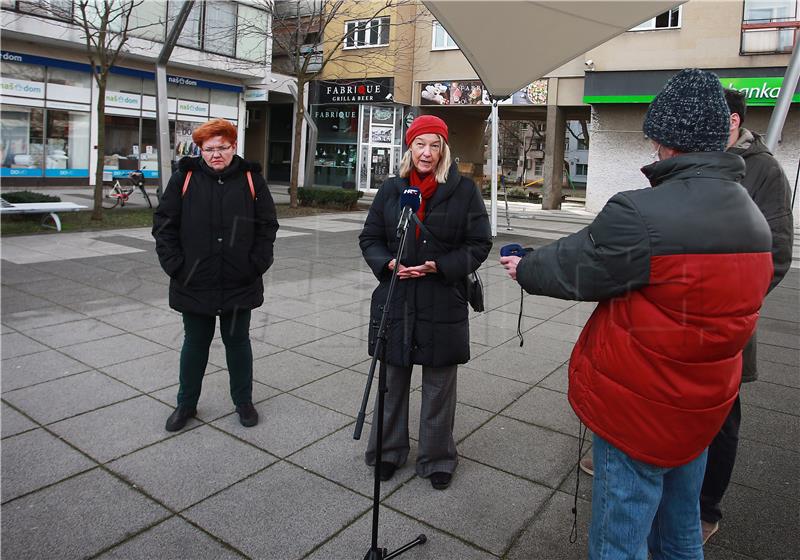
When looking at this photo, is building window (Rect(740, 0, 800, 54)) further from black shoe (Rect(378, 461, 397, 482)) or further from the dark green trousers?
black shoe (Rect(378, 461, 397, 482))

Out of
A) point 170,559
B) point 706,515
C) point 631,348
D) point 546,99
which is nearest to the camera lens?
point 631,348

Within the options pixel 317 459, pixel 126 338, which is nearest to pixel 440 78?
pixel 126 338

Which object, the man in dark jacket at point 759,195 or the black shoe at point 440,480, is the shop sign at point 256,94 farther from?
the man in dark jacket at point 759,195

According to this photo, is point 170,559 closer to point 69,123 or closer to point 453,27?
point 453,27

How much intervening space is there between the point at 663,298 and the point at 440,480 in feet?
6.43

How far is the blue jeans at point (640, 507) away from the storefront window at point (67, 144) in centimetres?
2674

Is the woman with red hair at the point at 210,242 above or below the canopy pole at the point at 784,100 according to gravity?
below

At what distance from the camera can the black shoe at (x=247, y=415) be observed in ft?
13.8

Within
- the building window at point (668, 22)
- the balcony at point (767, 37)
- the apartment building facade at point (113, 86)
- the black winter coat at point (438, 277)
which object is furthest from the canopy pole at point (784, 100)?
the building window at point (668, 22)

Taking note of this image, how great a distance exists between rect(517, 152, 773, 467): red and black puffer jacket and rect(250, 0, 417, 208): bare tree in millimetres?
14924

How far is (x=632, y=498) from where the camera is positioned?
2.16 m

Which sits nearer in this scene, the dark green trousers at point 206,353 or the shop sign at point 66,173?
the dark green trousers at point 206,353

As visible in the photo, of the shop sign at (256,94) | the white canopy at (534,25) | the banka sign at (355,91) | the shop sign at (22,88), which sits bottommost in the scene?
the white canopy at (534,25)

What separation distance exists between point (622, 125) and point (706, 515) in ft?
76.4
